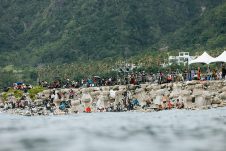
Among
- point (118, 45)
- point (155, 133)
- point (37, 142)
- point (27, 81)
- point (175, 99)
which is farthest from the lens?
point (118, 45)

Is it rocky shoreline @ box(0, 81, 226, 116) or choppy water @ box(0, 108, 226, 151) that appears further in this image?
rocky shoreline @ box(0, 81, 226, 116)

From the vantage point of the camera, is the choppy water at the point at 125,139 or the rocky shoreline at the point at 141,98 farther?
the rocky shoreline at the point at 141,98

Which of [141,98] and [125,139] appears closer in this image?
[125,139]

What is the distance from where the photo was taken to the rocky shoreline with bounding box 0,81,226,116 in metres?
59.1

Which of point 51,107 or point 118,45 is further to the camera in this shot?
point 118,45

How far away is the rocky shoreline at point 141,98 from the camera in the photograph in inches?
2327

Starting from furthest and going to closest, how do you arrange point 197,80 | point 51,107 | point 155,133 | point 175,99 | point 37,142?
1. point 51,107
2. point 197,80
3. point 175,99
4. point 155,133
5. point 37,142

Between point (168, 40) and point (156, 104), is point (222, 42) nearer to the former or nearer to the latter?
point (168, 40)

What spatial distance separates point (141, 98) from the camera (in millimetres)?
69875

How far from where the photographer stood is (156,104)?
6328 centimetres

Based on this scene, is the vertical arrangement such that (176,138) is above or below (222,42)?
below

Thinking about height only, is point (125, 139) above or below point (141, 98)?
below

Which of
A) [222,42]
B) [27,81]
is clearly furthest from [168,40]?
[27,81]

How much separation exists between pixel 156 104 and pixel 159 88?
26.3 feet
